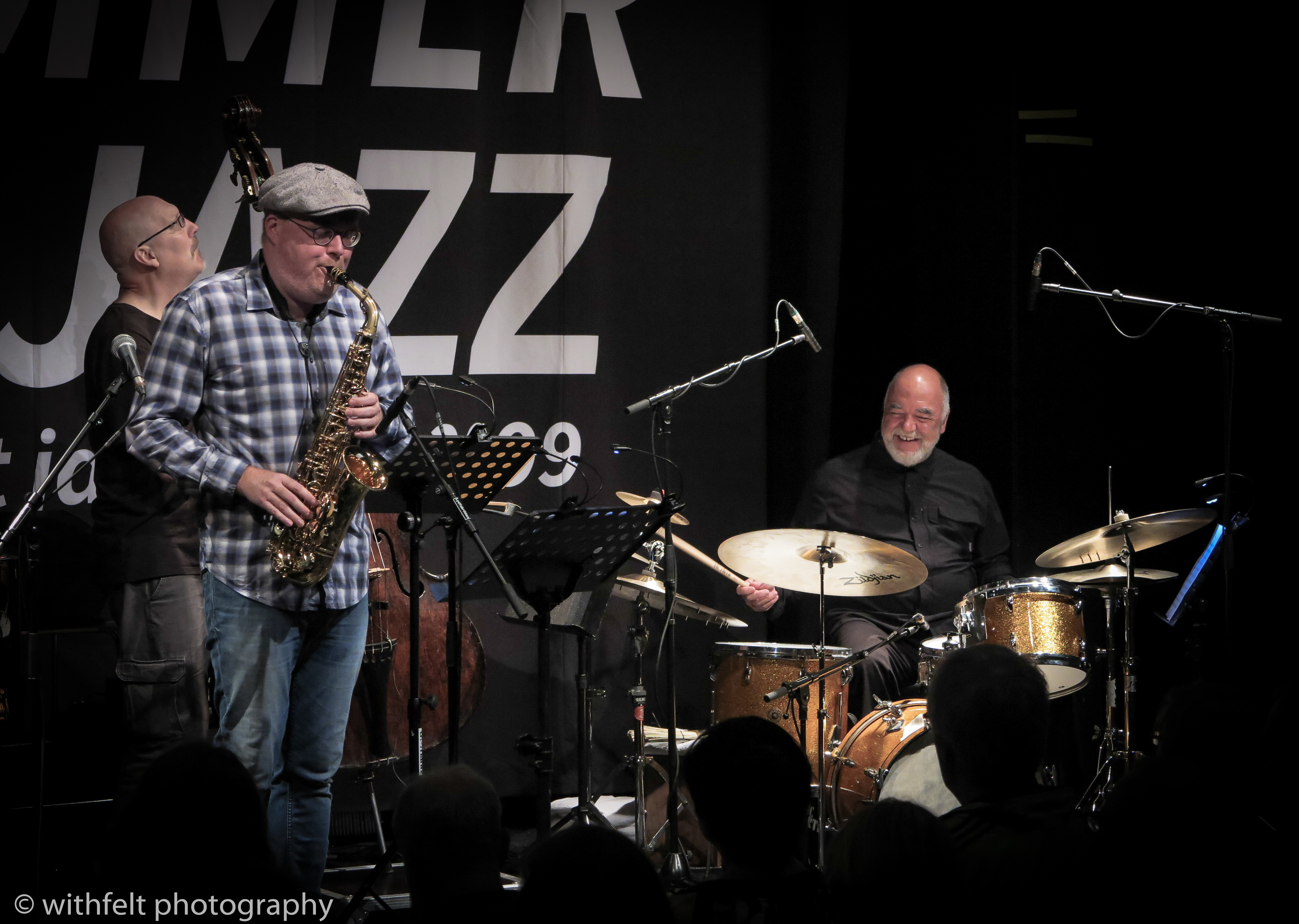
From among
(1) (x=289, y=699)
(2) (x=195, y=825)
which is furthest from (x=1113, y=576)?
(2) (x=195, y=825)

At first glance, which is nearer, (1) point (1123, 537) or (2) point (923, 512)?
(1) point (1123, 537)

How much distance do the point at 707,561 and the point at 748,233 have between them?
166 centimetres

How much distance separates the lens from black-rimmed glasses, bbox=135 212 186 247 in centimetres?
462

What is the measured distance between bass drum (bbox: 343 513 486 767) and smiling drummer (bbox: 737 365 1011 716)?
1.53 m

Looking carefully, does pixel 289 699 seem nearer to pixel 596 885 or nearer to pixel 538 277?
pixel 596 885

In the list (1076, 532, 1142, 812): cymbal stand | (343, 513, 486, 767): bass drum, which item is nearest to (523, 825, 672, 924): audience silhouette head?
(343, 513, 486, 767): bass drum

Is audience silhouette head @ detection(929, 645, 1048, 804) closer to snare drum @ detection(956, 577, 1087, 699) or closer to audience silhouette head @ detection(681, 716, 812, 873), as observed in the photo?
audience silhouette head @ detection(681, 716, 812, 873)

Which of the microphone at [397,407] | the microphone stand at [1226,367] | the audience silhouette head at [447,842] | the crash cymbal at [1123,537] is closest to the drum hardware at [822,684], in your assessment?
the crash cymbal at [1123,537]

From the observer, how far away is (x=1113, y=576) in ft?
17.0

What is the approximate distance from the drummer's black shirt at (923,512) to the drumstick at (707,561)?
21.9 inches

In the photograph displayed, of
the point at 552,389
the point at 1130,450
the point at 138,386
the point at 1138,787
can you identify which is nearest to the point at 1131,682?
the point at 1130,450

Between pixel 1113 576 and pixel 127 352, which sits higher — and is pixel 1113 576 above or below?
below

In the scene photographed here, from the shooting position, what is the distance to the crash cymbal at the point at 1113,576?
16.9 ft

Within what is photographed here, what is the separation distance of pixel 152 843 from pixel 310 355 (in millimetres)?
1914
